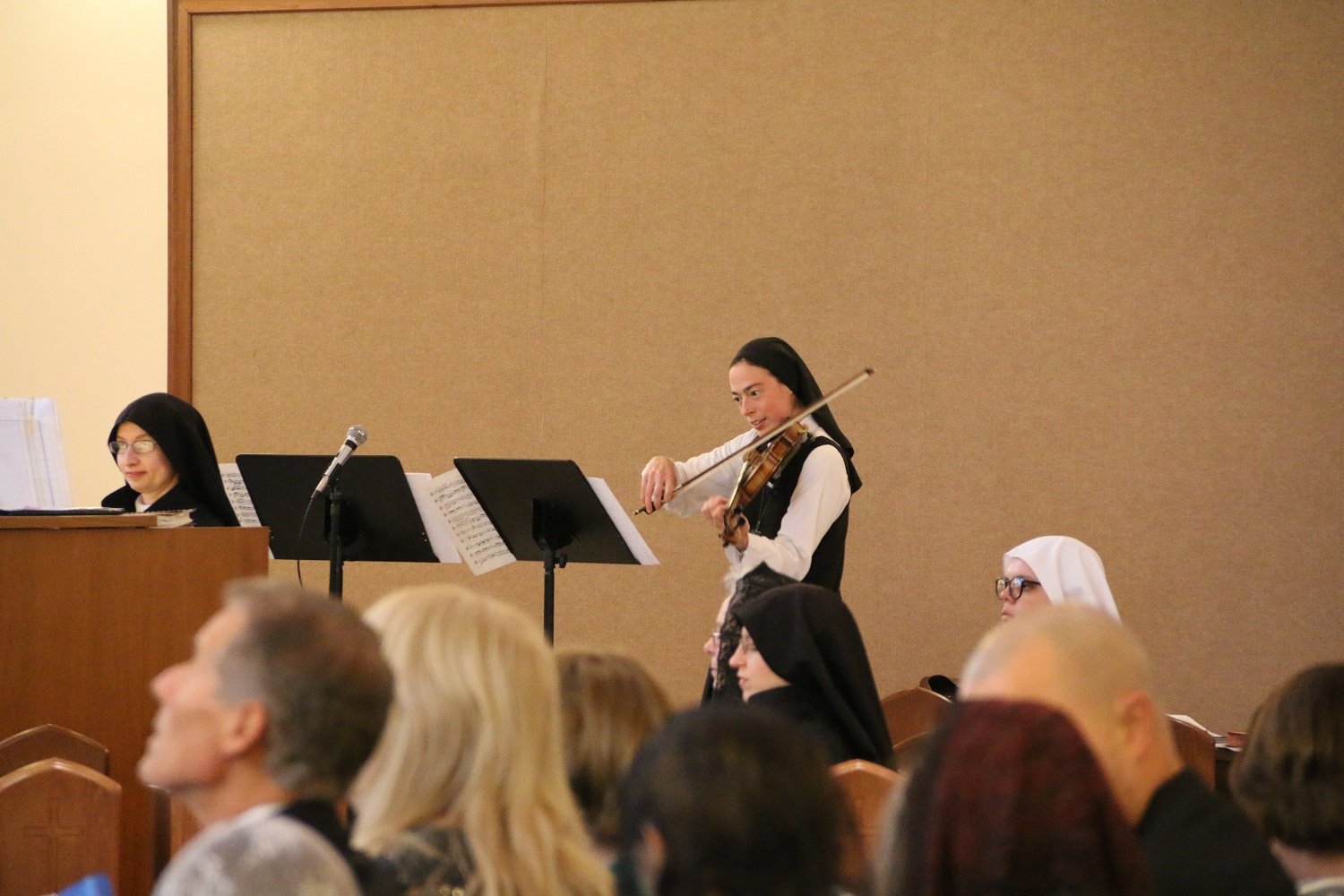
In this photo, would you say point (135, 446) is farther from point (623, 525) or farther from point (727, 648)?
point (727, 648)

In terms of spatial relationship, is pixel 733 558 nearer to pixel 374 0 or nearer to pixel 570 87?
pixel 570 87

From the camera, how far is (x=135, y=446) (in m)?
4.78

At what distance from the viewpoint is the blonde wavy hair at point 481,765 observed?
1.61m

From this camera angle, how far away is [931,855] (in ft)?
3.61

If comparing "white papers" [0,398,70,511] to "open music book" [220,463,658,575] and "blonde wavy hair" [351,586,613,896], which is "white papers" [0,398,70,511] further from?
"blonde wavy hair" [351,586,613,896]

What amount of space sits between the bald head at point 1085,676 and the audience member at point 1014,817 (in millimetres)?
378

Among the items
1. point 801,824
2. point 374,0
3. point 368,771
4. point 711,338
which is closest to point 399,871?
point 368,771

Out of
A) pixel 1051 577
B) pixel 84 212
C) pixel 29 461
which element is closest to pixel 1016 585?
pixel 1051 577

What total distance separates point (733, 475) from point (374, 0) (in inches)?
121

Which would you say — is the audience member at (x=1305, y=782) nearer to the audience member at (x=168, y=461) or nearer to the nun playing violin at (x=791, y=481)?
the nun playing violin at (x=791, y=481)

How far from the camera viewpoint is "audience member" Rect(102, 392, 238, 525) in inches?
185

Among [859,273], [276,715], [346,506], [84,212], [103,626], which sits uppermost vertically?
[84,212]

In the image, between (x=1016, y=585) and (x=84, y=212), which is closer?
(x=1016, y=585)

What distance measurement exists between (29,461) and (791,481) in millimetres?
2264
